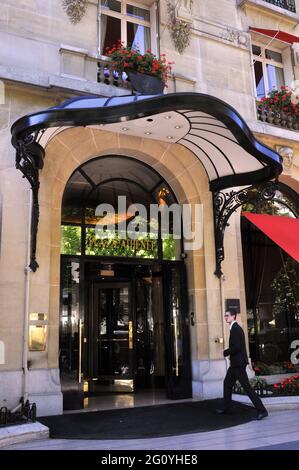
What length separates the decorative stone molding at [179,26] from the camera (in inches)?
420

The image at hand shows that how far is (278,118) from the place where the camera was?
11734mm

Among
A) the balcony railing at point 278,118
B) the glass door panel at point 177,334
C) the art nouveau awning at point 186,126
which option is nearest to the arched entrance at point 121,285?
the glass door panel at point 177,334

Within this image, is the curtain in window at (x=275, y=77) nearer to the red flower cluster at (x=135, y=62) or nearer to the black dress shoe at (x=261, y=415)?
the red flower cluster at (x=135, y=62)

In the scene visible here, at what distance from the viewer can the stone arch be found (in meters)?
8.18

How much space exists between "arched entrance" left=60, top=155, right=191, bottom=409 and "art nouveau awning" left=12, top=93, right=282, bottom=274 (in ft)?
4.02

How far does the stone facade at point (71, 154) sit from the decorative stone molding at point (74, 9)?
10cm

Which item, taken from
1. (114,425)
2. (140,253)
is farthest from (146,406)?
(140,253)

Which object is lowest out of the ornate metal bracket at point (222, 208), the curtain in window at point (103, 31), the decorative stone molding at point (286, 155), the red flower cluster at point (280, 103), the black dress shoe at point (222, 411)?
the black dress shoe at point (222, 411)

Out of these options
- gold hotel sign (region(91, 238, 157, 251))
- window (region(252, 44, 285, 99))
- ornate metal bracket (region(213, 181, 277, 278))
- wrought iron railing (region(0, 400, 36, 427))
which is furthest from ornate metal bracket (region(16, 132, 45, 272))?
window (region(252, 44, 285, 99))

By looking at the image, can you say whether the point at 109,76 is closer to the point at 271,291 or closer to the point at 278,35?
the point at 278,35

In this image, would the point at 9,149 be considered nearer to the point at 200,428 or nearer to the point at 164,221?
the point at 164,221

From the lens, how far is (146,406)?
8.59 metres

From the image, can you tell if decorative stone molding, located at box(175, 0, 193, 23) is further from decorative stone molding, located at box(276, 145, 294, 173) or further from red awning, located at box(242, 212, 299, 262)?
red awning, located at box(242, 212, 299, 262)

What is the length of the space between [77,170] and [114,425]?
16.5 ft
